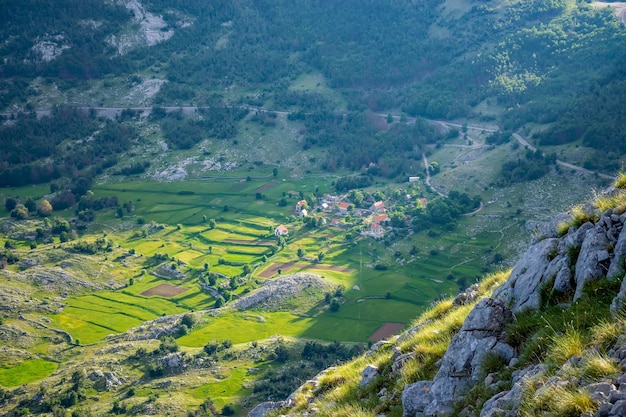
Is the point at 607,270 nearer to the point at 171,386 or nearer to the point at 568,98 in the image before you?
the point at 171,386

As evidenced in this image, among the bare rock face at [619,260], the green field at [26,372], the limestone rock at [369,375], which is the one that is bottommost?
the green field at [26,372]

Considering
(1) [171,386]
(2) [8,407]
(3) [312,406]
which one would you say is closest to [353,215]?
(1) [171,386]

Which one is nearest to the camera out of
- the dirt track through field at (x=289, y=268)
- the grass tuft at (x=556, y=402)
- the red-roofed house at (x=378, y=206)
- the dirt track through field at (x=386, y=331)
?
the grass tuft at (x=556, y=402)

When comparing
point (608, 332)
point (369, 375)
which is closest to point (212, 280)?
point (369, 375)

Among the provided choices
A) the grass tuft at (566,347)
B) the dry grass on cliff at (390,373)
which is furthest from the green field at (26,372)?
the grass tuft at (566,347)

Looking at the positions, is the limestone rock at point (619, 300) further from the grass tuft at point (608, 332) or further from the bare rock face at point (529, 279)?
→ the bare rock face at point (529, 279)

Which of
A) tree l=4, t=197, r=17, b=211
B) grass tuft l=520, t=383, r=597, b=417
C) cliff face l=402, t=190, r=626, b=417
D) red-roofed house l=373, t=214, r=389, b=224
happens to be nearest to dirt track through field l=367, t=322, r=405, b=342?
red-roofed house l=373, t=214, r=389, b=224

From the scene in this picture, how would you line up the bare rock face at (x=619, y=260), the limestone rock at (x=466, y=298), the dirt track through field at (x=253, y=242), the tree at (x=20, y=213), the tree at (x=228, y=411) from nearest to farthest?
1. the bare rock face at (x=619, y=260)
2. the limestone rock at (x=466, y=298)
3. the tree at (x=228, y=411)
4. the dirt track through field at (x=253, y=242)
5. the tree at (x=20, y=213)
